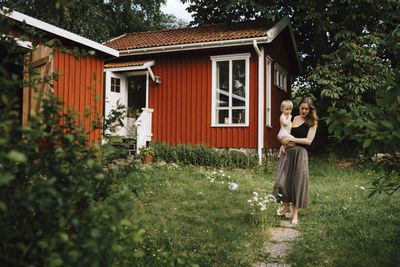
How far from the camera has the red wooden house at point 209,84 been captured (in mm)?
10281

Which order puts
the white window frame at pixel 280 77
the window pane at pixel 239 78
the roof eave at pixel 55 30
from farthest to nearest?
the white window frame at pixel 280 77 < the window pane at pixel 239 78 < the roof eave at pixel 55 30

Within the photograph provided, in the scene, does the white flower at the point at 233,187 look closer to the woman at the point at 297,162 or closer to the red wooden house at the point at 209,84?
the woman at the point at 297,162

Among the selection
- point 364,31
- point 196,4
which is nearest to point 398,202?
point 364,31

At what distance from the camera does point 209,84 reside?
10.8m

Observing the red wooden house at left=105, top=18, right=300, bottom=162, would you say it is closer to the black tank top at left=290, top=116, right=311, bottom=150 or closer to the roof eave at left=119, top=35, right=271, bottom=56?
the roof eave at left=119, top=35, right=271, bottom=56

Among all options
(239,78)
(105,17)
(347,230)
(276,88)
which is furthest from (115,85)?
(347,230)

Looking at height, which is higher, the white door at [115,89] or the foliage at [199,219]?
the white door at [115,89]

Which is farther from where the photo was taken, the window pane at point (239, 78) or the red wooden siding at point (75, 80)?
the window pane at point (239, 78)

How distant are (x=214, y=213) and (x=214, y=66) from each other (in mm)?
6548

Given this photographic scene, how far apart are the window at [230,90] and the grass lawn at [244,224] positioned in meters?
3.46

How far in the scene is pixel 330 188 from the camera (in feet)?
24.5

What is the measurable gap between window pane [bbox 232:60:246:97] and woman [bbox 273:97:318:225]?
5.70 meters

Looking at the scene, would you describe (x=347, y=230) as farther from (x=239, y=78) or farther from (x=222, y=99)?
(x=239, y=78)

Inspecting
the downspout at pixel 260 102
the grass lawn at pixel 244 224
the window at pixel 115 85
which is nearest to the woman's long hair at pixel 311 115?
the grass lawn at pixel 244 224
